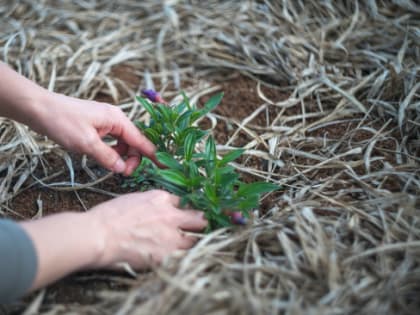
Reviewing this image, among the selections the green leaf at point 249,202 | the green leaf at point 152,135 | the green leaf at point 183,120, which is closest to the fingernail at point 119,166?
the green leaf at point 152,135

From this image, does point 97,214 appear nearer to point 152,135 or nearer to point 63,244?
point 63,244

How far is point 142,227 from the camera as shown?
1.45 m

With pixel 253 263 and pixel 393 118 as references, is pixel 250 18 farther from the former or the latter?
pixel 253 263

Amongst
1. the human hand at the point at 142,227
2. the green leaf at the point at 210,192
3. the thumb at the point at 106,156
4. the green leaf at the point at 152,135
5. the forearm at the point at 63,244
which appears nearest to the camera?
the forearm at the point at 63,244

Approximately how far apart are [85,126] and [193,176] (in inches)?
15.5

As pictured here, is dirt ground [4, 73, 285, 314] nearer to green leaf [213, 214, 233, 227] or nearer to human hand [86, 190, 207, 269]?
human hand [86, 190, 207, 269]

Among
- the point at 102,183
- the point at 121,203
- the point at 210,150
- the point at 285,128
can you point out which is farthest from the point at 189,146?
the point at 285,128

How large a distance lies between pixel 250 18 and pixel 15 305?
1.84m

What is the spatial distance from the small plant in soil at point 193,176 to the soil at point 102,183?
0.57 ft

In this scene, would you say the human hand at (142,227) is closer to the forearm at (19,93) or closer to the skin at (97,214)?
the skin at (97,214)

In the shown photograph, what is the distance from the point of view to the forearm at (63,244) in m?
1.27

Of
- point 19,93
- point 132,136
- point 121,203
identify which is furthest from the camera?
point 132,136

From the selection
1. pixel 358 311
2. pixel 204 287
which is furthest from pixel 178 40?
pixel 358 311

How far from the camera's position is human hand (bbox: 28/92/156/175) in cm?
161
